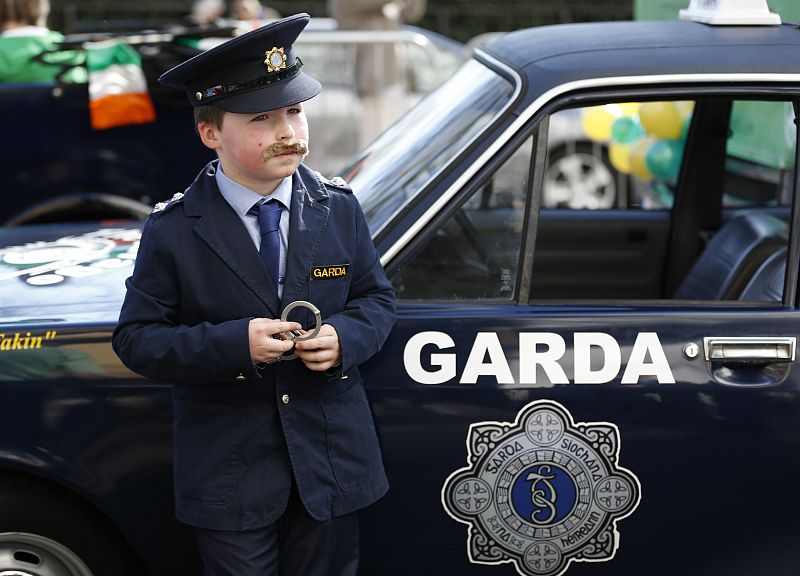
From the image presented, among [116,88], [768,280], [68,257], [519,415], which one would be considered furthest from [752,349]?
[116,88]

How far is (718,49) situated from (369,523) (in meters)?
1.44

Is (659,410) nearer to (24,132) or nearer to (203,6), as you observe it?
(24,132)

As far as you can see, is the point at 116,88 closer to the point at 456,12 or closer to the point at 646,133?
the point at 646,133

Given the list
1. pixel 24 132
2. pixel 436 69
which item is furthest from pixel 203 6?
pixel 24 132

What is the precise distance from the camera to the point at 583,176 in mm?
10320

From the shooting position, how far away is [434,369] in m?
2.82

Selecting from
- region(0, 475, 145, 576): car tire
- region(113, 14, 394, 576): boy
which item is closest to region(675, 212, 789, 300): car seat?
region(113, 14, 394, 576): boy

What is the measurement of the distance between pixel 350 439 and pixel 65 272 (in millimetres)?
1127

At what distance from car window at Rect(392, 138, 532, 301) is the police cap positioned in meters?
0.58

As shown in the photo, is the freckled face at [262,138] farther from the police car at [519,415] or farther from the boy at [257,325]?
the police car at [519,415]

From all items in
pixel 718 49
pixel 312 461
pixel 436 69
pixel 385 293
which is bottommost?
pixel 436 69

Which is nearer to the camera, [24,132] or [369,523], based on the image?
[369,523]

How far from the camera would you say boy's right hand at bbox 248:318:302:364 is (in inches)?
94.9

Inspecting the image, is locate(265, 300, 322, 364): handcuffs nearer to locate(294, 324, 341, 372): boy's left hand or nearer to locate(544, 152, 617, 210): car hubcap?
locate(294, 324, 341, 372): boy's left hand
